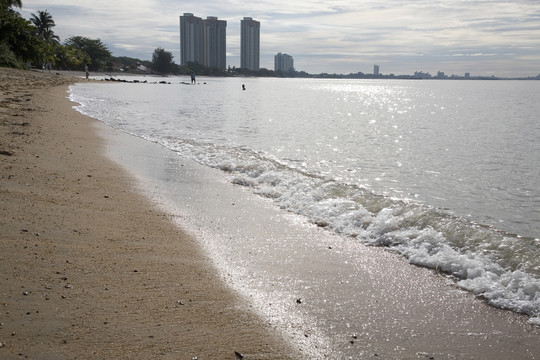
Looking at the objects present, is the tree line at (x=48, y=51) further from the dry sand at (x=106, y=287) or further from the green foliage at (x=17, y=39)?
the dry sand at (x=106, y=287)

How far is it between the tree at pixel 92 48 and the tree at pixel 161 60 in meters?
26.9

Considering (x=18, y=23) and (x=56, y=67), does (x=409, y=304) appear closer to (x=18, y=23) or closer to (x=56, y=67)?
(x=18, y=23)

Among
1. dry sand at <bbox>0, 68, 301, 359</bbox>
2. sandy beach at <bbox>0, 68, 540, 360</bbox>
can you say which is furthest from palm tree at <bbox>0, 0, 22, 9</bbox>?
sandy beach at <bbox>0, 68, 540, 360</bbox>

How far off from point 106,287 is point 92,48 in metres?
120

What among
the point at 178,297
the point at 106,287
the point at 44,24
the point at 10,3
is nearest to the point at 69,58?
the point at 44,24

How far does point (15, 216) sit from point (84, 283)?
5.64 ft

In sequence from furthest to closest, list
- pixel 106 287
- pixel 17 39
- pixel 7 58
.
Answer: pixel 17 39 → pixel 7 58 → pixel 106 287

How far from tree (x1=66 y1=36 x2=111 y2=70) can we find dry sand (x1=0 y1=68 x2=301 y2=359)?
115220mm

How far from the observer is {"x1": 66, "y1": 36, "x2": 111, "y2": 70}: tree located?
110m

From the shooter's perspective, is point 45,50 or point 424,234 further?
point 45,50

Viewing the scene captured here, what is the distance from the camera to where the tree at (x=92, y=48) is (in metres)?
110

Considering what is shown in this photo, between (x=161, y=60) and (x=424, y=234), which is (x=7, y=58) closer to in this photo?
(x=424, y=234)

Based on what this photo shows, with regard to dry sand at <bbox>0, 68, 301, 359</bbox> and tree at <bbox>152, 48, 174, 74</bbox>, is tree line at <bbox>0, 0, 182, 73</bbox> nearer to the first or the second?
tree at <bbox>152, 48, 174, 74</bbox>

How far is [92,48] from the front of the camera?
109562mm
